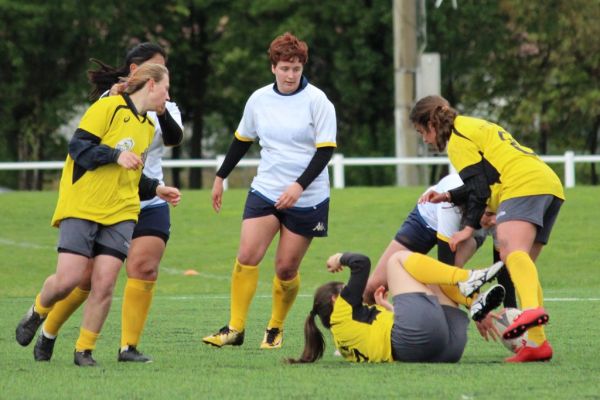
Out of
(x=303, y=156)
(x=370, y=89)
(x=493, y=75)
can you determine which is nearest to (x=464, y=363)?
(x=303, y=156)

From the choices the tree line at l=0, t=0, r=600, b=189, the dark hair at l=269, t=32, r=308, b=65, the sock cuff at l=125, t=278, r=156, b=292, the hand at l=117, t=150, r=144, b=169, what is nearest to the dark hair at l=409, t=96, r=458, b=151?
the dark hair at l=269, t=32, r=308, b=65

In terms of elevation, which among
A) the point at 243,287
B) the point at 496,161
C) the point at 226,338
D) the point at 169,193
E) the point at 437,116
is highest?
the point at 437,116

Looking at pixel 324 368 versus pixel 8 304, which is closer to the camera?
pixel 324 368

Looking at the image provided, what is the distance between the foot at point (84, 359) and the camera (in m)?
8.76

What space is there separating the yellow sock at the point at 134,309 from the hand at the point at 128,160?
119 cm

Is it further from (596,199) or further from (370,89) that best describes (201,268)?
(370,89)

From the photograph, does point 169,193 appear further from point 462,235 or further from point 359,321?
point 462,235

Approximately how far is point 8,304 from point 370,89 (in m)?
26.2

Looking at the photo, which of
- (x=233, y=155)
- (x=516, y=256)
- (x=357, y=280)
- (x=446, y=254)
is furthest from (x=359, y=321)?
(x=233, y=155)

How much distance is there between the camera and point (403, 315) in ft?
28.2

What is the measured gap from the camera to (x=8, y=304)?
14602mm

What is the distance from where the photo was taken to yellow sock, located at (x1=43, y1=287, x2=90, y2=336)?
9133 mm

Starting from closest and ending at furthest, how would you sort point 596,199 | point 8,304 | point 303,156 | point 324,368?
point 324,368 → point 303,156 → point 8,304 → point 596,199

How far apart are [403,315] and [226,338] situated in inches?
70.3
